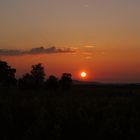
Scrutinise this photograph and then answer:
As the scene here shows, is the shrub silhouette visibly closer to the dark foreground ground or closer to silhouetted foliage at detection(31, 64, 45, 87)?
silhouetted foliage at detection(31, 64, 45, 87)

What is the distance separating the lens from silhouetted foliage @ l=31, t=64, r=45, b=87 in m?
76.7

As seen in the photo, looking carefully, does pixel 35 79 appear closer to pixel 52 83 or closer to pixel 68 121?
pixel 52 83

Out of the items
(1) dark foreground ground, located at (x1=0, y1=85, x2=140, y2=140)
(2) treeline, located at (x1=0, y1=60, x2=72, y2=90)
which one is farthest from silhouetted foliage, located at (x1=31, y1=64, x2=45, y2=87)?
(1) dark foreground ground, located at (x1=0, y1=85, x2=140, y2=140)

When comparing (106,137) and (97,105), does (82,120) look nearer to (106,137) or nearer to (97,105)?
(106,137)

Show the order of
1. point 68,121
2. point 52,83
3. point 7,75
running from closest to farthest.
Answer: point 68,121 → point 52,83 → point 7,75

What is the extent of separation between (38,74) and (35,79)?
1.54m

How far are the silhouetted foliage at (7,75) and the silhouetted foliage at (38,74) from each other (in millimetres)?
4108

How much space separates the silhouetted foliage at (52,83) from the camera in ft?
243

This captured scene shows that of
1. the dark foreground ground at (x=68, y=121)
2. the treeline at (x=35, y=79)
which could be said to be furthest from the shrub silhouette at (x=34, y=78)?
the dark foreground ground at (x=68, y=121)

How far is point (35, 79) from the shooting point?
77438 mm

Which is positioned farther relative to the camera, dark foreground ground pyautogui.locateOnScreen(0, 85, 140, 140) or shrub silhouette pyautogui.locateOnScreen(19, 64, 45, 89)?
shrub silhouette pyautogui.locateOnScreen(19, 64, 45, 89)

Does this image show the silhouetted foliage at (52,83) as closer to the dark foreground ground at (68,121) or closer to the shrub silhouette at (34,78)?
the shrub silhouette at (34,78)

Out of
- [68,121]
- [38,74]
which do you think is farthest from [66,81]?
[68,121]

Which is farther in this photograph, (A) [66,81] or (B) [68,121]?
(A) [66,81]
